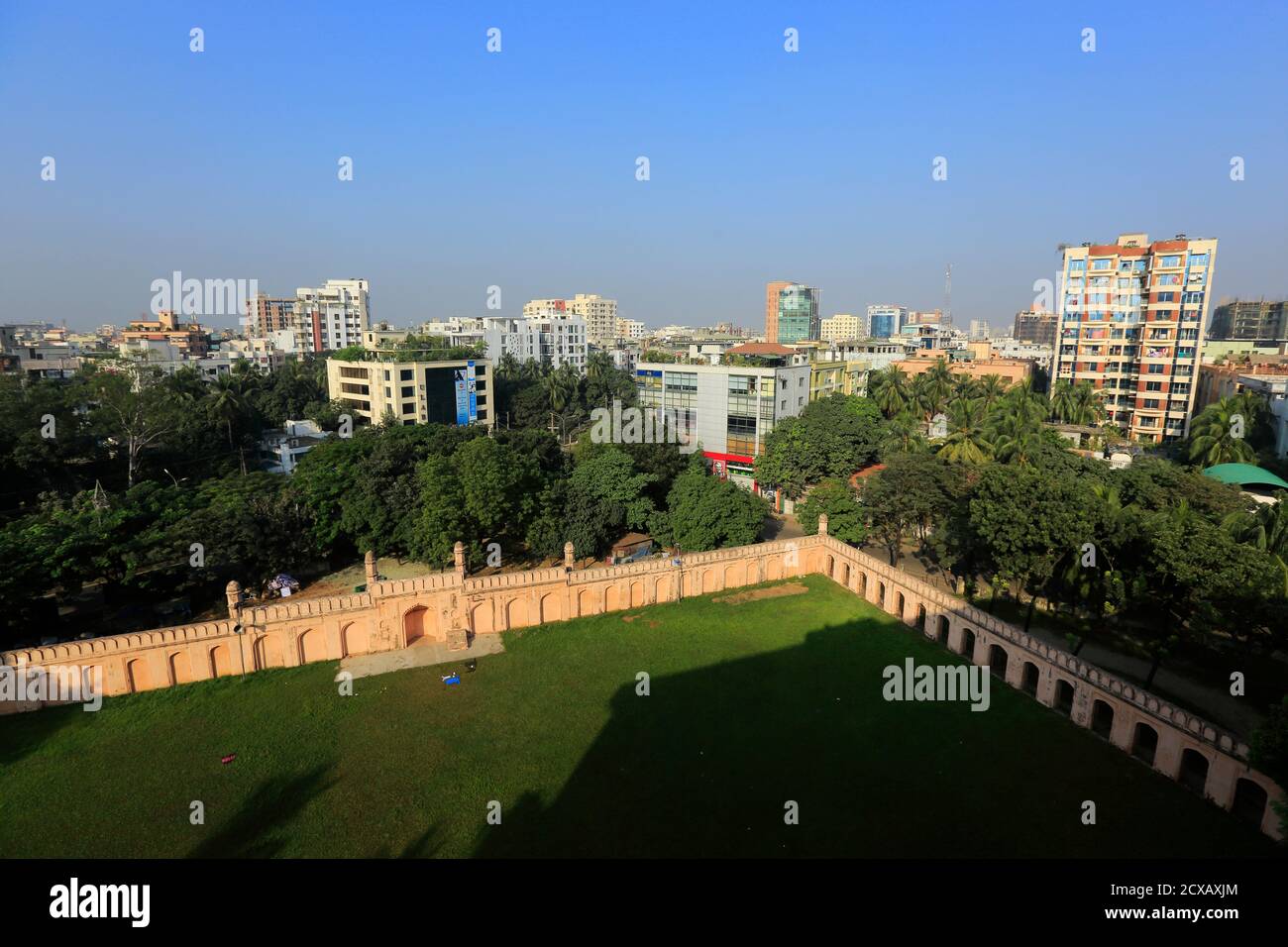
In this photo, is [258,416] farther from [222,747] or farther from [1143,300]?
[1143,300]

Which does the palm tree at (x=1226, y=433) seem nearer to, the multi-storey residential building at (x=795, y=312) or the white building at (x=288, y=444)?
the white building at (x=288, y=444)

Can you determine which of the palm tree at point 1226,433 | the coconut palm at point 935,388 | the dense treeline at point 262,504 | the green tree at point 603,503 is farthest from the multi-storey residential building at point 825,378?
the palm tree at point 1226,433

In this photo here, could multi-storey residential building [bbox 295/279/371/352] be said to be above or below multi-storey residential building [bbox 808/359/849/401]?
above

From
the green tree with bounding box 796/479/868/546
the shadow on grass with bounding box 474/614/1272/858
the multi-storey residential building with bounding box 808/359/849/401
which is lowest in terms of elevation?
the shadow on grass with bounding box 474/614/1272/858

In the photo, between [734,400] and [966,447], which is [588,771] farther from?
[734,400]

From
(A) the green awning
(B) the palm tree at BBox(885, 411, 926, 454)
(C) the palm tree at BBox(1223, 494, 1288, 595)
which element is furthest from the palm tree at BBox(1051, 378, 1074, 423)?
(C) the palm tree at BBox(1223, 494, 1288, 595)

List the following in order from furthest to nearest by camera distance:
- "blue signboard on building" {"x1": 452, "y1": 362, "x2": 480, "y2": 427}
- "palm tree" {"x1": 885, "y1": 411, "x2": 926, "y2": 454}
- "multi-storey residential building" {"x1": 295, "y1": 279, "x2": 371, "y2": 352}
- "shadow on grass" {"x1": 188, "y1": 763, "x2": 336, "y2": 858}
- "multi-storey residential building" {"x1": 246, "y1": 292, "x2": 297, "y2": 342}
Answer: "multi-storey residential building" {"x1": 246, "y1": 292, "x2": 297, "y2": 342} < "multi-storey residential building" {"x1": 295, "y1": 279, "x2": 371, "y2": 352} < "blue signboard on building" {"x1": 452, "y1": 362, "x2": 480, "y2": 427} < "palm tree" {"x1": 885, "y1": 411, "x2": 926, "y2": 454} < "shadow on grass" {"x1": 188, "y1": 763, "x2": 336, "y2": 858}

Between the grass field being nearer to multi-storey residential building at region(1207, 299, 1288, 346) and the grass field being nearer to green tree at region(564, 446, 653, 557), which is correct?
green tree at region(564, 446, 653, 557)
